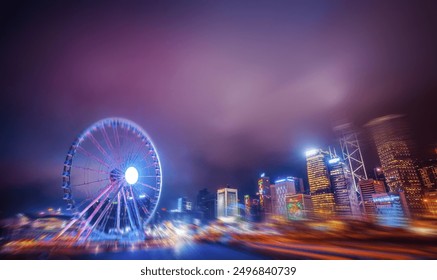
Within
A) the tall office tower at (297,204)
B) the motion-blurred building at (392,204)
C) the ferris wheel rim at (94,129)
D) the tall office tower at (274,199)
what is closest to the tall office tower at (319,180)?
the tall office tower at (297,204)

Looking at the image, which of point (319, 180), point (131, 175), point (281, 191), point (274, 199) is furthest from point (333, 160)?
point (131, 175)

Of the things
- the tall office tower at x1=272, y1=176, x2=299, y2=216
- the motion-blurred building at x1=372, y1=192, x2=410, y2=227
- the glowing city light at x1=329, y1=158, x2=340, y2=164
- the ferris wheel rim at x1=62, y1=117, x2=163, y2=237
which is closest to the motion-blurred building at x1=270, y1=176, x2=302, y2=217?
the tall office tower at x1=272, y1=176, x2=299, y2=216

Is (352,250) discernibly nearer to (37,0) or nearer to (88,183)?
(88,183)

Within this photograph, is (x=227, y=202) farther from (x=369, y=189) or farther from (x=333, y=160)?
(x=333, y=160)

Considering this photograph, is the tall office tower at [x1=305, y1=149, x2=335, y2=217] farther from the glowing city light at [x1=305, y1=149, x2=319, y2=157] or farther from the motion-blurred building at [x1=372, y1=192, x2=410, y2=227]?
the motion-blurred building at [x1=372, y1=192, x2=410, y2=227]
